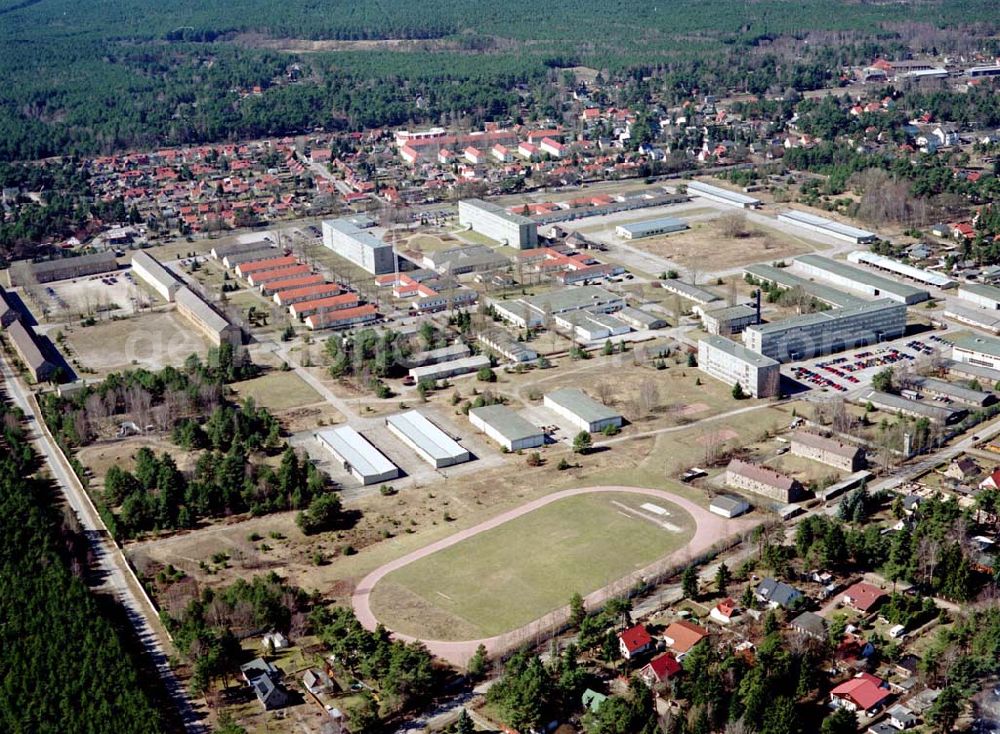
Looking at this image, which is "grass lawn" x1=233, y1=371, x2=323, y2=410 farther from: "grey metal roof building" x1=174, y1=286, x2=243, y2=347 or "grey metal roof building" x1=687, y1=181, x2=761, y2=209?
"grey metal roof building" x1=687, y1=181, x2=761, y2=209

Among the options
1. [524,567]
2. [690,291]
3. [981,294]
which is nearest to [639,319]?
[690,291]

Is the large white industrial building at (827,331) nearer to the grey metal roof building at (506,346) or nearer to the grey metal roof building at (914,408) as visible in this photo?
the grey metal roof building at (914,408)

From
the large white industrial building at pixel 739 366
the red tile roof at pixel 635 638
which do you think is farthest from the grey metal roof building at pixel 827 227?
the red tile roof at pixel 635 638

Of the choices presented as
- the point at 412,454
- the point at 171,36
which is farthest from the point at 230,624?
the point at 171,36

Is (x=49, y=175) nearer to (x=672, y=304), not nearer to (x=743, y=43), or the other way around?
(x=672, y=304)

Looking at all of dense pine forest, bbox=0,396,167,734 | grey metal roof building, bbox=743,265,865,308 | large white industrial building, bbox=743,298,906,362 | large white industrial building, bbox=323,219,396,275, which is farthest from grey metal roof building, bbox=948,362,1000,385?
dense pine forest, bbox=0,396,167,734
